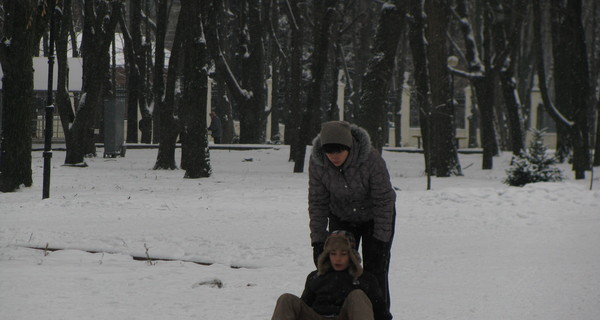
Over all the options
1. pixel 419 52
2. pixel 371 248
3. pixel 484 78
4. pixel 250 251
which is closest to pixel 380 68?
pixel 419 52

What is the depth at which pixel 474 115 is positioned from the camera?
159 feet

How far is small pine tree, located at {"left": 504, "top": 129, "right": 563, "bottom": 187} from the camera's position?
65.7ft

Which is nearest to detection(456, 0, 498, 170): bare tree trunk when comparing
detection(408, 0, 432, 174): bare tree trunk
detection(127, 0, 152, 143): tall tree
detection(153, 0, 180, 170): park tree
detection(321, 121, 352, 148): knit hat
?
detection(408, 0, 432, 174): bare tree trunk

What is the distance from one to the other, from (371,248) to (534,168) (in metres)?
15.0

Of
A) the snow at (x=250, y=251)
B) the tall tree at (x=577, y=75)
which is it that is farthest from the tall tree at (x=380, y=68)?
the tall tree at (x=577, y=75)

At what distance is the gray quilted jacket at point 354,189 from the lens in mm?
5730

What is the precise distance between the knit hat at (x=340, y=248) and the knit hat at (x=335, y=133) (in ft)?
1.83

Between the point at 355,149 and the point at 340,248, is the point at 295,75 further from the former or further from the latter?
the point at 340,248

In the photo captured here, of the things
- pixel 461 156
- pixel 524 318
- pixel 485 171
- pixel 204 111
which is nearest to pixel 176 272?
pixel 524 318

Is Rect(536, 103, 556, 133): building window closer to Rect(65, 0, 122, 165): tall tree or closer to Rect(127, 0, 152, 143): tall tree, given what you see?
Rect(127, 0, 152, 143): tall tree

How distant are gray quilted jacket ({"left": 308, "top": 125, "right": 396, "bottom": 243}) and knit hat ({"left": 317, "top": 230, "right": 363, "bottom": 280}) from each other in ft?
1.26

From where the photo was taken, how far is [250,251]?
10.9 m

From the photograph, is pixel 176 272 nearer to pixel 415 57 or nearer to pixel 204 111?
pixel 204 111

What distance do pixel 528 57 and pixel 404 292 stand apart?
124ft
